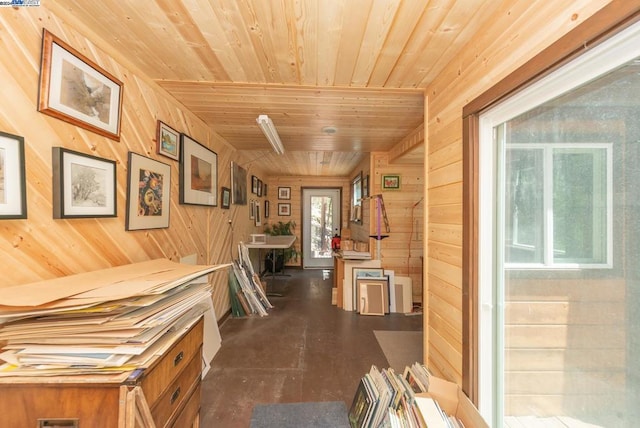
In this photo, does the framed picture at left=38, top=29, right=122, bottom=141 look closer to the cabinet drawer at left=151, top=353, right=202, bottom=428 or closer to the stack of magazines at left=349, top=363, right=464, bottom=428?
the cabinet drawer at left=151, top=353, right=202, bottom=428

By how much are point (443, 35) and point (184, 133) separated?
212cm

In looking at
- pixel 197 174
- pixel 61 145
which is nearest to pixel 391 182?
pixel 197 174

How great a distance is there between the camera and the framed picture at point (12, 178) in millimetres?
881

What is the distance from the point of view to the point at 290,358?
226cm

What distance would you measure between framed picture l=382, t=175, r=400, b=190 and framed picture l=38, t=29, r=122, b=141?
331 cm

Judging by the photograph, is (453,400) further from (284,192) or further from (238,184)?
(284,192)

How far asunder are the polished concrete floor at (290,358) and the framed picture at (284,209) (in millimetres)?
3083

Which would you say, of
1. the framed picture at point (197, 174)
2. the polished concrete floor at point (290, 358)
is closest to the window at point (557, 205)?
the polished concrete floor at point (290, 358)

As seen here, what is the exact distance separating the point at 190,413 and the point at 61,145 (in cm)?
151

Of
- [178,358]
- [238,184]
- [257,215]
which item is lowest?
[178,358]

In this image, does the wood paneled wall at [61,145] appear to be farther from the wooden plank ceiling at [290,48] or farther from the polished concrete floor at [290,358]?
the polished concrete floor at [290,358]

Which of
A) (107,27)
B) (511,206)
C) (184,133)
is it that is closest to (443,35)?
(511,206)

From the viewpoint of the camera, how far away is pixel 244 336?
267 cm

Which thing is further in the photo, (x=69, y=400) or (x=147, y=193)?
(x=147, y=193)
